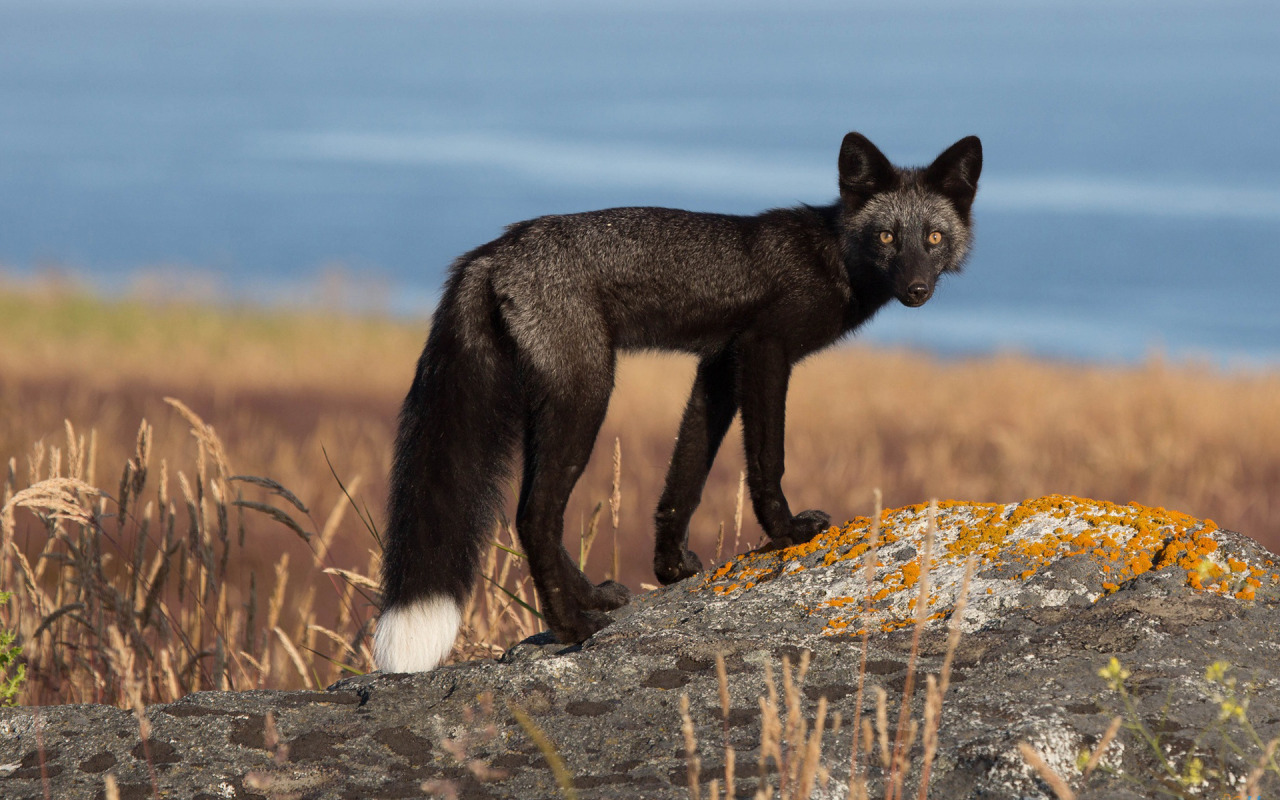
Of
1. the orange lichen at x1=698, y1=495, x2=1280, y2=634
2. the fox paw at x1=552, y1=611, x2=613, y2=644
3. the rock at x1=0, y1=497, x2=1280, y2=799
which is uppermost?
the orange lichen at x1=698, y1=495, x2=1280, y2=634

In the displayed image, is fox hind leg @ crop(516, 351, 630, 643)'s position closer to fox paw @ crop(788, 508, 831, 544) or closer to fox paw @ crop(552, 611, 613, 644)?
fox paw @ crop(552, 611, 613, 644)

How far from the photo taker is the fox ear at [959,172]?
17.7 ft

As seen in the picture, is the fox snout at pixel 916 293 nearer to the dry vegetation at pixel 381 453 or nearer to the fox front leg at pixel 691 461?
the fox front leg at pixel 691 461

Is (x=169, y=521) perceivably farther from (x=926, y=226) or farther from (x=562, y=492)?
(x=926, y=226)

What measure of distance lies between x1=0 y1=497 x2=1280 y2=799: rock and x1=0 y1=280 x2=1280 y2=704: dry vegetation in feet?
6.53

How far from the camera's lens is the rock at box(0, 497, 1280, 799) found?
2709 mm

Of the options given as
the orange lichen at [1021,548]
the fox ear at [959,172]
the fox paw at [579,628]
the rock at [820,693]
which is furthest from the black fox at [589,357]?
the orange lichen at [1021,548]

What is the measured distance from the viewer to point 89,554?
5.07m

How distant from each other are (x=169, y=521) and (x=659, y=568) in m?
2.29

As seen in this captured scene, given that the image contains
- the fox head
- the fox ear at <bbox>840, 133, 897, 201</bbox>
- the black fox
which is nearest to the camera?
the black fox

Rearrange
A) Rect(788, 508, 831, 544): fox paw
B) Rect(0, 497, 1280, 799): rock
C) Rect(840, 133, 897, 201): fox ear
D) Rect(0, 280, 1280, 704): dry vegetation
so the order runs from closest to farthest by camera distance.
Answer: Rect(0, 497, 1280, 799): rock → Rect(788, 508, 831, 544): fox paw → Rect(840, 133, 897, 201): fox ear → Rect(0, 280, 1280, 704): dry vegetation

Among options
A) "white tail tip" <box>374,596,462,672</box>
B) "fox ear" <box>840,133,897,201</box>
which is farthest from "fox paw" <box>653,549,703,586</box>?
"fox ear" <box>840,133,897,201</box>

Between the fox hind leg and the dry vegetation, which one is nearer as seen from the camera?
the fox hind leg

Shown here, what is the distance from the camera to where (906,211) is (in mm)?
5320
